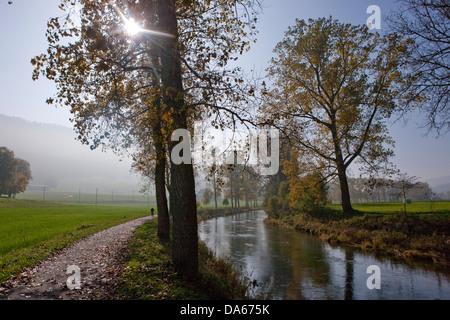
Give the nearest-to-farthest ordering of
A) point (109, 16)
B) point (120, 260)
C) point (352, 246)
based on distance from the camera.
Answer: point (109, 16), point (120, 260), point (352, 246)

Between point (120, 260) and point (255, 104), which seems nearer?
point (255, 104)

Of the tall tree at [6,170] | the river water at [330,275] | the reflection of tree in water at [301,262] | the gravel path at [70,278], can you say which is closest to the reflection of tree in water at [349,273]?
the river water at [330,275]

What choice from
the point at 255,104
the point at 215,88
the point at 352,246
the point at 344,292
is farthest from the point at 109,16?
the point at 352,246

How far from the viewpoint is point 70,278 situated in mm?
7699

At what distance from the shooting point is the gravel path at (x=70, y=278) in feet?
21.0

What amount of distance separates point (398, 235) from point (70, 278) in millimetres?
16734

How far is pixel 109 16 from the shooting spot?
8.86m

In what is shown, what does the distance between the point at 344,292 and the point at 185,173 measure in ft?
24.1

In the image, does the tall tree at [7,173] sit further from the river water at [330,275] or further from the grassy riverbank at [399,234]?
the grassy riverbank at [399,234]

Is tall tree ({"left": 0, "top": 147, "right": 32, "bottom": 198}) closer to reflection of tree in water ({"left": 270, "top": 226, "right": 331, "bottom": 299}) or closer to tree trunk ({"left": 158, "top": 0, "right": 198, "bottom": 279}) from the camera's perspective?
reflection of tree in water ({"left": 270, "top": 226, "right": 331, "bottom": 299})

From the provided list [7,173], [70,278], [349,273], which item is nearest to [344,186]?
[349,273]

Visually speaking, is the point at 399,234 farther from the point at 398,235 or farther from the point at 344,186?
the point at 344,186

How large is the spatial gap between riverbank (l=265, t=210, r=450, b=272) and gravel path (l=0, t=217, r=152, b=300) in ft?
45.0

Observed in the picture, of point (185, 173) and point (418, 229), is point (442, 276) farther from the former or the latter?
point (185, 173)
